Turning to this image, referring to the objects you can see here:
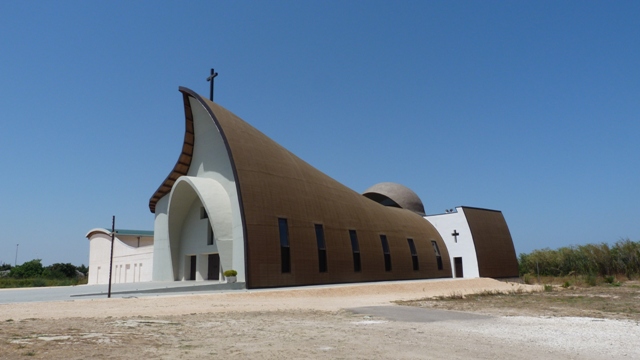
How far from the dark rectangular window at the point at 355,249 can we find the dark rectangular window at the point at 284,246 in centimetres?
534

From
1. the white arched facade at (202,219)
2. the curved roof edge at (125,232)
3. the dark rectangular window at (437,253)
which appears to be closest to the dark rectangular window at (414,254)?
the dark rectangular window at (437,253)

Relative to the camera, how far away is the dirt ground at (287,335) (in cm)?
747

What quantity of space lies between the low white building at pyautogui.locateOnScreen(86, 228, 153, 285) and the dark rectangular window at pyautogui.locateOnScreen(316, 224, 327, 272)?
1625cm

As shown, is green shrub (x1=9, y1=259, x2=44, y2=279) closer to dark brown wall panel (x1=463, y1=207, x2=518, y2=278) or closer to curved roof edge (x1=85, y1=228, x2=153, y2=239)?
curved roof edge (x1=85, y1=228, x2=153, y2=239)

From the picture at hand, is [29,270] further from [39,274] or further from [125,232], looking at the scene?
[125,232]

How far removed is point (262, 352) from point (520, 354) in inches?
158

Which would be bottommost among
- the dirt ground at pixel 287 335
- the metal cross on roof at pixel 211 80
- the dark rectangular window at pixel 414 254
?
the dirt ground at pixel 287 335

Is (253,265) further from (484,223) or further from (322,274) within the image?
(484,223)

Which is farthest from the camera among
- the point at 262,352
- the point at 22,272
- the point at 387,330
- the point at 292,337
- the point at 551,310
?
the point at 22,272

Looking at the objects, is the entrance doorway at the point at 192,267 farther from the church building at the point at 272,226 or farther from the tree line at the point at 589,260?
the tree line at the point at 589,260

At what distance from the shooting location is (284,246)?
25.1 meters

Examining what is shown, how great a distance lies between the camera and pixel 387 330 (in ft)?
33.7

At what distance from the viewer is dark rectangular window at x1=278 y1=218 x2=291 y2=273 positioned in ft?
81.6

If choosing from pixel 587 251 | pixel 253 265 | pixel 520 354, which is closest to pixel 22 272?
pixel 253 265
